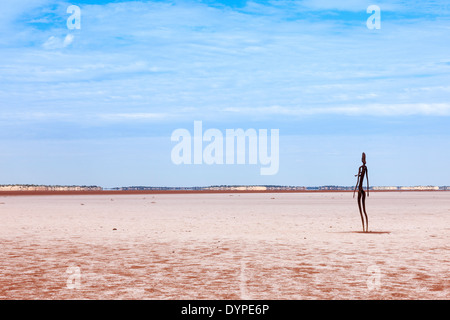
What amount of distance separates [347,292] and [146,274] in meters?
3.95

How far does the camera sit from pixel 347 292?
9359 millimetres

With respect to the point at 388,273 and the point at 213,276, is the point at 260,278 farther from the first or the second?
the point at 388,273

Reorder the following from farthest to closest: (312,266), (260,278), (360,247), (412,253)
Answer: (360,247) < (412,253) < (312,266) < (260,278)

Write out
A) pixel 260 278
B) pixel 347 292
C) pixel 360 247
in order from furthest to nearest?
pixel 360 247 → pixel 260 278 → pixel 347 292

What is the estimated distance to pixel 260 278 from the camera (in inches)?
425

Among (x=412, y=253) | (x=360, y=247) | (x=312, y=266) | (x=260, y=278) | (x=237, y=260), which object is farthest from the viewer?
(x=360, y=247)

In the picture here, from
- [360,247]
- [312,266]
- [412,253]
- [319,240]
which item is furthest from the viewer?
[319,240]
